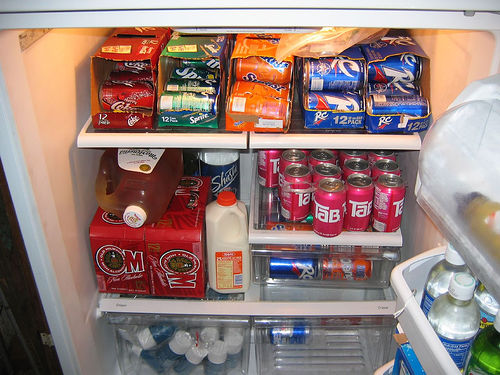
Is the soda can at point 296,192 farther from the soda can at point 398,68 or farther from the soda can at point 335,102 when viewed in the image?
the soda can at point 398,68

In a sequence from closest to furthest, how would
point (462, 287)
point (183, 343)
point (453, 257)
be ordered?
point (462, 287)
point (453, 257)
point (183, 343)

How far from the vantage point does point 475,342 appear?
909 millimetres

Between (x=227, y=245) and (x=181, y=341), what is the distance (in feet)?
1.28

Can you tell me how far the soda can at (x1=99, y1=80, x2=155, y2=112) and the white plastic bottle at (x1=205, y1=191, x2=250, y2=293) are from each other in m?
0.37

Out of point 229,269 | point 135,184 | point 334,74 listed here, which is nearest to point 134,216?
point 135,184

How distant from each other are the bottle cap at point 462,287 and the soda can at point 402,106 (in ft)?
1.85

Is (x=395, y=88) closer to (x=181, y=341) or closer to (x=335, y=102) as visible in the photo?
(x=335, y=102)

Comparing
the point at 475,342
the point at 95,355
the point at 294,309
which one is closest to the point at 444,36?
the point at 475,342

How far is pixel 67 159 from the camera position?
139 centimetres

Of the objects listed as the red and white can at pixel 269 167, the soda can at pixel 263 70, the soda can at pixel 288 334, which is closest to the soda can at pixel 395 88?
the soda can at pixel 263 70

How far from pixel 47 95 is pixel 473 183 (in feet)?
3.17

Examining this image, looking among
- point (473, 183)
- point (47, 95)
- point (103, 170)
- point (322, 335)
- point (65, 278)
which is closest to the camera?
point (473, 183)

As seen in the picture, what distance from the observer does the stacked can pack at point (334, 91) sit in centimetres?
136

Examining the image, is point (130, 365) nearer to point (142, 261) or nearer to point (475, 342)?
point (142, 261)
